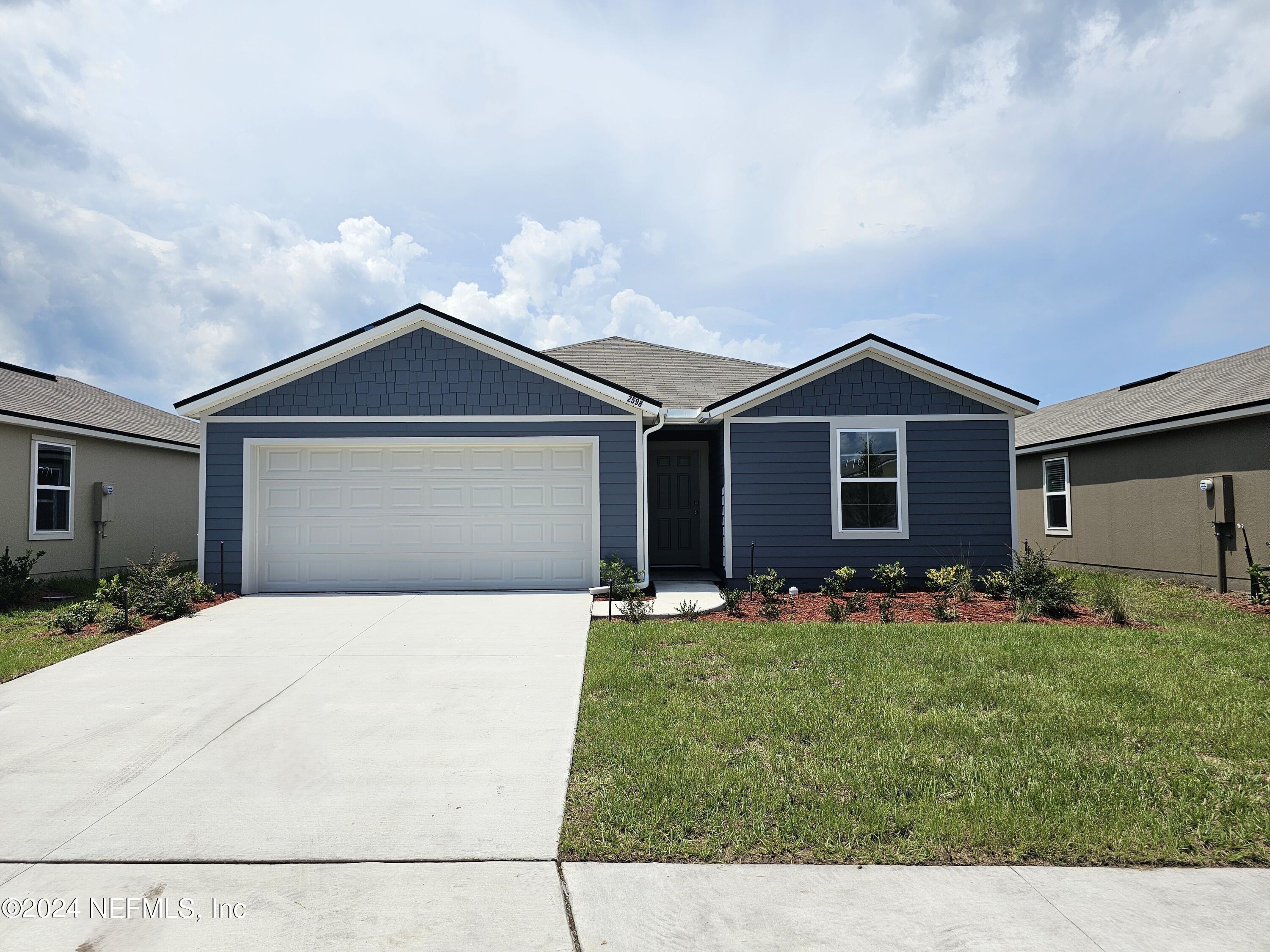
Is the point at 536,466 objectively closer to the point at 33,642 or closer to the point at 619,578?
the point at 619,578

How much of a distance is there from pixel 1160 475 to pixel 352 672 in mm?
13478

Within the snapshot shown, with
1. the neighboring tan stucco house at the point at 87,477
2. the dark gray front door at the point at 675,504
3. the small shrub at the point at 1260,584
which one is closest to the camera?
the small shrub at the point at 1260,584

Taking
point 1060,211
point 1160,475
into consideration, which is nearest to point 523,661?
point 1160,475

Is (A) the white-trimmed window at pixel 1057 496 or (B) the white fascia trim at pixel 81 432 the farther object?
(A) the white-trimmed window at pixel 1057 496

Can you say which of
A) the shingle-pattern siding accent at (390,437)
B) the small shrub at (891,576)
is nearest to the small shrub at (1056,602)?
the small shrub at (891,576)

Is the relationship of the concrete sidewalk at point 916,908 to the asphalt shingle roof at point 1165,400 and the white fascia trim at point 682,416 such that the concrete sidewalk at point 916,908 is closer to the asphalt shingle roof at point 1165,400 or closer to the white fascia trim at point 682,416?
the white fascia trim at point 682,416

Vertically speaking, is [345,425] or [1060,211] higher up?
[1060,211]

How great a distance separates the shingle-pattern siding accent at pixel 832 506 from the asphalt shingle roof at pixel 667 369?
163 centimetres

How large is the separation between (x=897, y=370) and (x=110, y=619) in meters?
11.5

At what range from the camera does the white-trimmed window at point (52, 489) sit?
39.3 ft

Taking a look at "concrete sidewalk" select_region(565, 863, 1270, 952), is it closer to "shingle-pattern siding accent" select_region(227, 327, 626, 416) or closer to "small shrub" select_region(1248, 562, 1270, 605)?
"shingle-pattern siding accent" select_region(227, 327, 626, 416)

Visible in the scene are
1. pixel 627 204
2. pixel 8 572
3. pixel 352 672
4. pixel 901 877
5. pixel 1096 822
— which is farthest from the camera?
pixel 627 204

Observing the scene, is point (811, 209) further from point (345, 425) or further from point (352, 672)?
point (352, 672)

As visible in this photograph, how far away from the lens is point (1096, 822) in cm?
332
